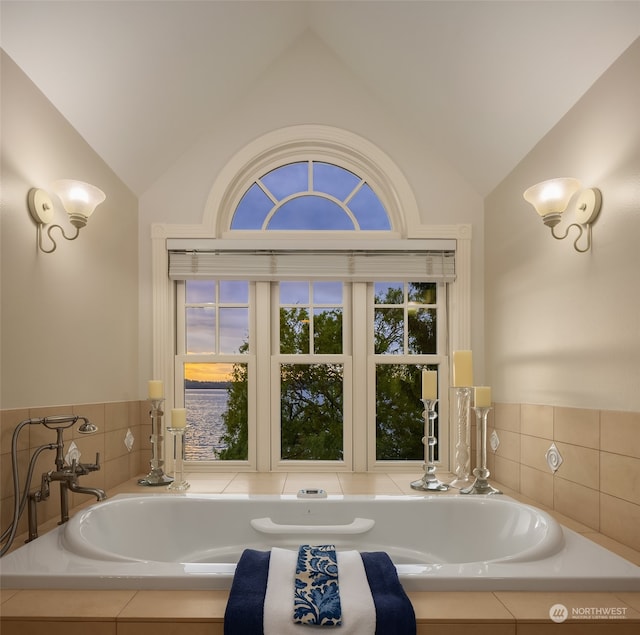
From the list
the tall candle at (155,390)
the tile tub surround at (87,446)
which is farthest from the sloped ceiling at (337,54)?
the tile tub surround at (87,446)

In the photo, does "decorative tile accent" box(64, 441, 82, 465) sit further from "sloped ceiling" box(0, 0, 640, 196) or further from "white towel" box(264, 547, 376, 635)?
"sloped ceiling" box(0, 0, 640, 196)

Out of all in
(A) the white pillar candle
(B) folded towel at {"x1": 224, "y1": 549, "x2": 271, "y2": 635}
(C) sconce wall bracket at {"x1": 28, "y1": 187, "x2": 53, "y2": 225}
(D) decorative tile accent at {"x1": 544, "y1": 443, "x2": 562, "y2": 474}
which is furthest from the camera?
(A) the white pillar candle

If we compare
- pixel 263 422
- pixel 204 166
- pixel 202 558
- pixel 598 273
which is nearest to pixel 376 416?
pixel 263 422

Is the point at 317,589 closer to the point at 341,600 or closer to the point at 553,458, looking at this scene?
the point at 341,600

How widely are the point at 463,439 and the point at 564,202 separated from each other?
143 cm

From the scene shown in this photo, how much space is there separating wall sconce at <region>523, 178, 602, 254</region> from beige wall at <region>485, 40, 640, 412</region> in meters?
0.04

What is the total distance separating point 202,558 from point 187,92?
2.32 m

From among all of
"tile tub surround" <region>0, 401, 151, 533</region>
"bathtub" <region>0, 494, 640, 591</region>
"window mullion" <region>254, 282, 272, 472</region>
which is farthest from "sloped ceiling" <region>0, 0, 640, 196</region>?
"bathtub" <region>0, 494, 640, 591</region>

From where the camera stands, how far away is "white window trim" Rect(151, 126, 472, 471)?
10.3 feet

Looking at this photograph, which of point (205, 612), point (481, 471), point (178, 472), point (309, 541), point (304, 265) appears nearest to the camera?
point (205, 612)

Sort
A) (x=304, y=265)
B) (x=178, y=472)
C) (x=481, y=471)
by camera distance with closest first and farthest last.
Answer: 1. (x=481, y=471)
2. (x=178, y=472)
3. (x=304, y=265)

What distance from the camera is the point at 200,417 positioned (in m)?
3.25

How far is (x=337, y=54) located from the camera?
124 inches

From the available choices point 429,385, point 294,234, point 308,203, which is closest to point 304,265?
point 294,234
